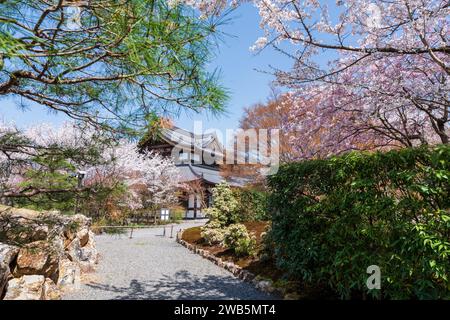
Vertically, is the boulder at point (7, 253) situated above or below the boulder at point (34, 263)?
above

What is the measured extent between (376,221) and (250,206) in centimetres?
712

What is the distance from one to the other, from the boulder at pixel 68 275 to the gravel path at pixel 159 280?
0.52 feet

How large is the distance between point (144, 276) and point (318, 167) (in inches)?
152

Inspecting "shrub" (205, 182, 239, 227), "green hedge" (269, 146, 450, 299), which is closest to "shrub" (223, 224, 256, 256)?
"shrub" (205, 182, 239, 227)

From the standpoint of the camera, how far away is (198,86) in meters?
2.01

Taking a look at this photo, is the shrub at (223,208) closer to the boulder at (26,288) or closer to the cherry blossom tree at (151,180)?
the boulder at (26,288)

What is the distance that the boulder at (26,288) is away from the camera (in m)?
3.42

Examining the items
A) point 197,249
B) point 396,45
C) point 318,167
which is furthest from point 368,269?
point 197,249

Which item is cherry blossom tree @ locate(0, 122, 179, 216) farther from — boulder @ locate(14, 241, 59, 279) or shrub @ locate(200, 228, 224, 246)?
shrub @ locate(200, 228, 224, 246)

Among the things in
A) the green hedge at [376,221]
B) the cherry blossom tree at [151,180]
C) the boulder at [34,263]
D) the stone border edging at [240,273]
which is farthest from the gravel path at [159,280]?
the cherry blossom tree at [151,180]

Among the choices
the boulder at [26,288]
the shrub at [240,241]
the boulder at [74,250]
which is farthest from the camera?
the shrub at [240,241]

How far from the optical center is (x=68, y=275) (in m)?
4.75

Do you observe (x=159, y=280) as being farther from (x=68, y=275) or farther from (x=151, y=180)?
(x=151, y=180)

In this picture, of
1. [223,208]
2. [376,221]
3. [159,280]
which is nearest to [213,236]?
[223,208]
